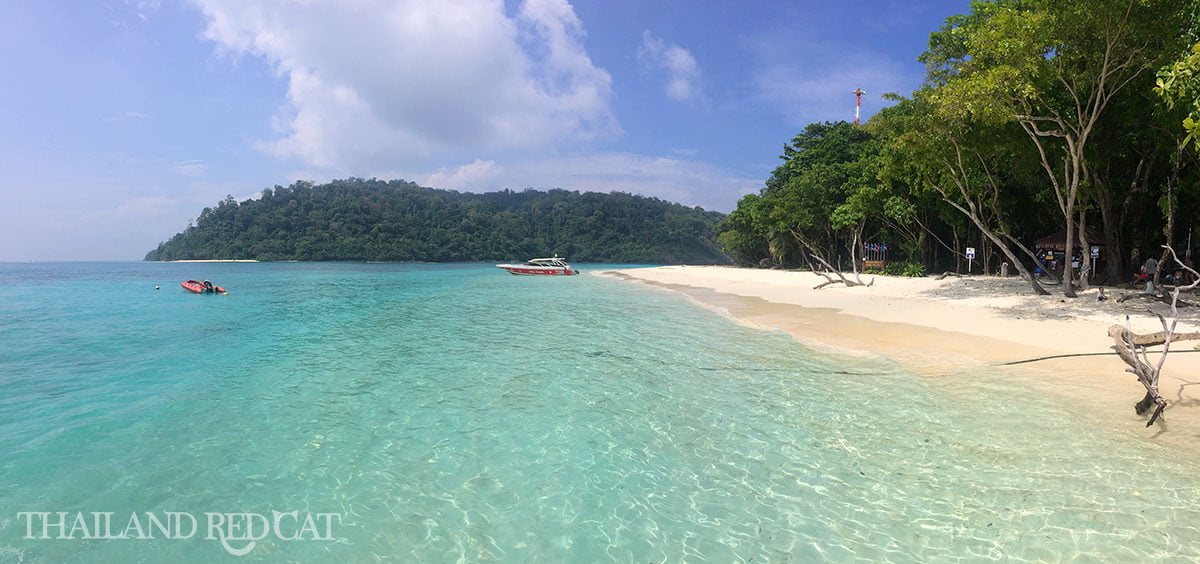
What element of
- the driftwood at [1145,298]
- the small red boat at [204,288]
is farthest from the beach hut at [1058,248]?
the small red boat at [204,288]

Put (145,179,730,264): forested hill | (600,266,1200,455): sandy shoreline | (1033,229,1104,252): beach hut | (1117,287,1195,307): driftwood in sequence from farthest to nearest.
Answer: (145,179,730,264): forested hill < (1033,229,1104,252): beach hut < (1117,287,1195,307): driftwood < (600,266,1200,455): sandy shoreline

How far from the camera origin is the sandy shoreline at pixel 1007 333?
6.67 m

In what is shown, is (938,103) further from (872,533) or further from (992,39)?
(872,533)

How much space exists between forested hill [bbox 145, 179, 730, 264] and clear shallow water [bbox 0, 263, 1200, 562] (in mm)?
120510

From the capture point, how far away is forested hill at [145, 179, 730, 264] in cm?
12212

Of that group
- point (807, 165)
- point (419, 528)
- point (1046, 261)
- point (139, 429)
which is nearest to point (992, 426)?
point (419, 528)

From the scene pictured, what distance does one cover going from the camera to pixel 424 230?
130625 millimetres

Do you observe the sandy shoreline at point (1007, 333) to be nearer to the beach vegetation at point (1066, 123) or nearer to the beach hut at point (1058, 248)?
the beach vegetation at point (1066, 123)

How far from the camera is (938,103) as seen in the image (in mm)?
15031

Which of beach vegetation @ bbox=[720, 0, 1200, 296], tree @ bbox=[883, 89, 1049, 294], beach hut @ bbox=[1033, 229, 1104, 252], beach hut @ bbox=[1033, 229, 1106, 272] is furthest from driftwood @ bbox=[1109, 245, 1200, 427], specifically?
beach hut @ bbox=[1033, 229, 1106, 272]

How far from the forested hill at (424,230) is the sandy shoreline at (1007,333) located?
4272 inches

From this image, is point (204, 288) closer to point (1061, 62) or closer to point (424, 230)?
point (1061, 62)

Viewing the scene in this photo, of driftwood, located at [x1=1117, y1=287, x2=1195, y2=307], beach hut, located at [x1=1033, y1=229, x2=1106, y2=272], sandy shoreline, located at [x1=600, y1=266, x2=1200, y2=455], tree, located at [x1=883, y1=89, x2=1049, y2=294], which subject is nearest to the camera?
sandy shoreline, located at [x1=600, y1=266, x2=1200, y2=455]

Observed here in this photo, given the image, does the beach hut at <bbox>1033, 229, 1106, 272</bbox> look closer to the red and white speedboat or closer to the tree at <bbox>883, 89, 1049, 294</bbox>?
the tree at <bbox>883, 89, 1049, 294</bbox>
